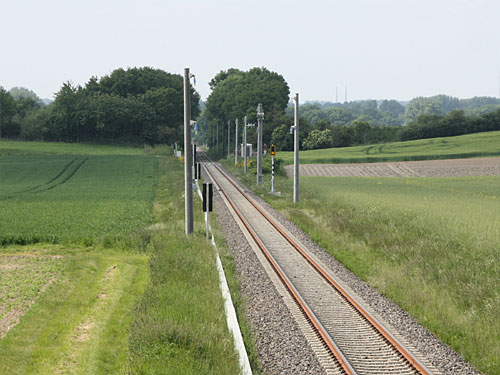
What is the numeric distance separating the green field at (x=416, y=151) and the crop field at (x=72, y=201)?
33.6 m

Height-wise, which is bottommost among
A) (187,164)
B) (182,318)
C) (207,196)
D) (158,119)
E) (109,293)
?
(109,293)

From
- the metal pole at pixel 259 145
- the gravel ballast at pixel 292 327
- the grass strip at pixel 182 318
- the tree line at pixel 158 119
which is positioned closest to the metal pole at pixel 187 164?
the grass strip at pixel 182 318

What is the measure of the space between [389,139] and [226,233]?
103 m

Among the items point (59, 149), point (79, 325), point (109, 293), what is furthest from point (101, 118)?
point (79, 325)

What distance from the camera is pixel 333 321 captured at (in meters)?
12.5

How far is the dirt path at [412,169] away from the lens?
66.4m

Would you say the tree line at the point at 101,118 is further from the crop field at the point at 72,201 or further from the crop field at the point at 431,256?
the crop field at the point at 431,256

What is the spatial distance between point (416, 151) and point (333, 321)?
85781 mm

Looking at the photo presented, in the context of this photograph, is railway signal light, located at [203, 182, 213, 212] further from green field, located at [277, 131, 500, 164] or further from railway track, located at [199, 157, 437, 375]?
green field, located at [277, 131, 500, 164]

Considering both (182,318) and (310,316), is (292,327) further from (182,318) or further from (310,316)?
(182,318)

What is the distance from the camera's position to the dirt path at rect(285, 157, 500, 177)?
66375 millimetres

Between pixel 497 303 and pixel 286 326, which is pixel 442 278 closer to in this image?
pixel 497 303

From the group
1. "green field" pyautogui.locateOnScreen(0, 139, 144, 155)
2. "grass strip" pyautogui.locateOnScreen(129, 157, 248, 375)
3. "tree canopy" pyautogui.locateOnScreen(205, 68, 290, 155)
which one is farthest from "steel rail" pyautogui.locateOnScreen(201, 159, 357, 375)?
"tree canopy" pyautogui.locateOnScreen(205, 68, 290, 155)

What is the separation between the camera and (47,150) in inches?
3558
